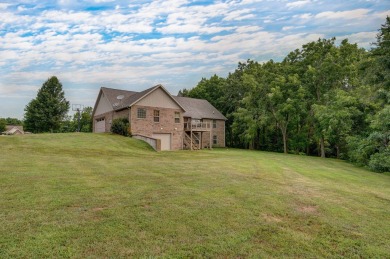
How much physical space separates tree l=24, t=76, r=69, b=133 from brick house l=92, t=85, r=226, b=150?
1066cm

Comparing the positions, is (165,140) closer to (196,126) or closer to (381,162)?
(196,126)

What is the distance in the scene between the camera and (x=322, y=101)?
95.4 feet

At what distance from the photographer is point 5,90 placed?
37.8 metres

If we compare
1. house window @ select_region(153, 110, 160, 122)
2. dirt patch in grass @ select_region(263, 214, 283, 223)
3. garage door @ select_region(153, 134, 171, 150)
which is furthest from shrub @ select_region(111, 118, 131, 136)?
dirt patch in grass @ select_region(263, 214, 283, 223)

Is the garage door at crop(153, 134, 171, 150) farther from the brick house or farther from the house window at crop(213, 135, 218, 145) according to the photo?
the house window at crop(213, 135, 218, 145)

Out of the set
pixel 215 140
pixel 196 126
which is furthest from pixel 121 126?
pixel 215 140

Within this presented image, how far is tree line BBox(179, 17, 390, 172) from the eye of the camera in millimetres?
18109

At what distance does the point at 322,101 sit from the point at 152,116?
744 inches

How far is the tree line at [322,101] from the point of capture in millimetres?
18109

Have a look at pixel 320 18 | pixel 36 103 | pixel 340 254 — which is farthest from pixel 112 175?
pixel 36 103

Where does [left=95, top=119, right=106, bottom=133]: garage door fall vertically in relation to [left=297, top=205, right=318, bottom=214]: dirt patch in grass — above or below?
above

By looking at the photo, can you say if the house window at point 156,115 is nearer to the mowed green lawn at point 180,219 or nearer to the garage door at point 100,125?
the garage door at point 100,125

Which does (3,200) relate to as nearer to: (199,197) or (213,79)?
(199,197)

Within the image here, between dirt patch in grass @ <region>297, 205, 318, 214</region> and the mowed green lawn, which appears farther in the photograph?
dirt patch in grass @ <region>297, 205, 318, 214</region>
